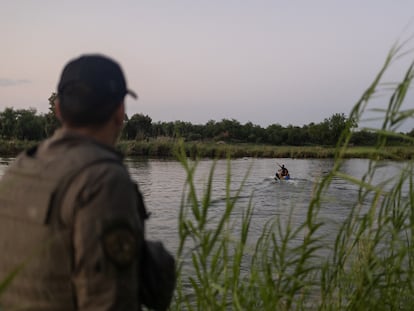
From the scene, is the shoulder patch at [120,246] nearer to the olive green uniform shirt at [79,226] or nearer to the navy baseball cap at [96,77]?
the olive green uniform shirt at [79,226]

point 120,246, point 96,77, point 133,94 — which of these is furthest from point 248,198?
point 120,246

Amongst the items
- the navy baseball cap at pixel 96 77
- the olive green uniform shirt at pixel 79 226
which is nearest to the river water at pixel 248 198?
the navy baseball cap at pixel 96 77

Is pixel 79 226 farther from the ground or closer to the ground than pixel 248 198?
farther from the ground

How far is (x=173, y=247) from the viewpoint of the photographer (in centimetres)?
1373

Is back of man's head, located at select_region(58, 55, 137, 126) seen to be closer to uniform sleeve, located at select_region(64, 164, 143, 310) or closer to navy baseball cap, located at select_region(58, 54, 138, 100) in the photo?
navy baseball cap, located at select_region(58, 54, 138, 100)

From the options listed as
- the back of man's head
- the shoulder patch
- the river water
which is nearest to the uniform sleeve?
the shoulder patch

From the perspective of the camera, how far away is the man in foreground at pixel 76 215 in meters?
1.74

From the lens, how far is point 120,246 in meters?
1.76

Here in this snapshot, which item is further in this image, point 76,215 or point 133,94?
point 133,94

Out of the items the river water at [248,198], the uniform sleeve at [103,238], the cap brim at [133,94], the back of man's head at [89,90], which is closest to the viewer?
the uniform sleeve at [103,238]

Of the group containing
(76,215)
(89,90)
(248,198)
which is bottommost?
(248,198)

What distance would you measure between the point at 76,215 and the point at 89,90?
567mm

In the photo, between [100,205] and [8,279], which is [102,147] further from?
[8,279]

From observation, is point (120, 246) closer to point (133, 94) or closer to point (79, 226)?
point (79, 226)
